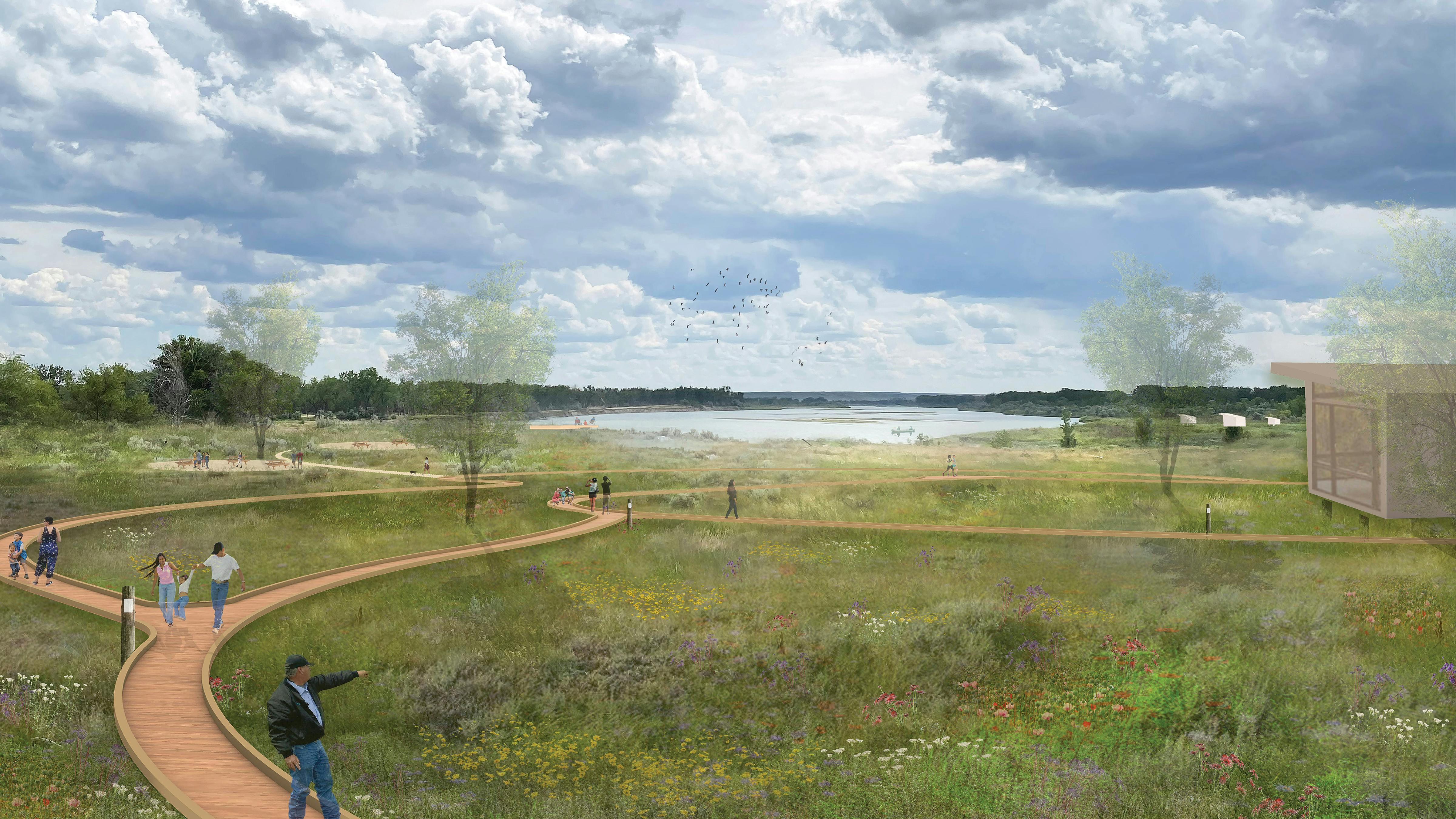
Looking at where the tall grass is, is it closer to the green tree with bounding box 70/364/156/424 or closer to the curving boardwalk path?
the curving boardwalk path

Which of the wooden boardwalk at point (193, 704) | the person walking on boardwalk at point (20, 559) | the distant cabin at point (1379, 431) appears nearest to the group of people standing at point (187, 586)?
the wooden boardwalk at point (193, 704)

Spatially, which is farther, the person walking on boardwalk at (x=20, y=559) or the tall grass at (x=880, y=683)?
the person walking on boardwalk at (x=20, y=559)

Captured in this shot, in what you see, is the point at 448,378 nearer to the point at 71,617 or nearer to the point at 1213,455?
the point at 71,617

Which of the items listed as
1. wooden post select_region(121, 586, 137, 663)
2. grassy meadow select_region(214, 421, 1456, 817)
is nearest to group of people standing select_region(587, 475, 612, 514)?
grassy meadow select_region(214, 421, 1456, 817)

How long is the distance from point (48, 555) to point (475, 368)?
16629mm

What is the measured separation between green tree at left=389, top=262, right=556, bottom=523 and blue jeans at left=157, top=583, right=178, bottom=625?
48.5 feet

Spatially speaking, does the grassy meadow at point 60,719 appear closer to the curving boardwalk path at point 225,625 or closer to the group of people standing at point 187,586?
the curving boardwalk path at point 225,625

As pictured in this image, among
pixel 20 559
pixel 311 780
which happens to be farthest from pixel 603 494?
pixel 311 780

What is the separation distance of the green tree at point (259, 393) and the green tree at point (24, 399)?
11.2 metres

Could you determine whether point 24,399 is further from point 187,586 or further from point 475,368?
point 187,586

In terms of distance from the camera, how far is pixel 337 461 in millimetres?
52531

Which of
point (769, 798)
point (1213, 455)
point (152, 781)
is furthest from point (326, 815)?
point (1213, 455)

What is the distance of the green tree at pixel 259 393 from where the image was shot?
200 ft

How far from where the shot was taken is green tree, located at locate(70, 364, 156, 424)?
6756cm
